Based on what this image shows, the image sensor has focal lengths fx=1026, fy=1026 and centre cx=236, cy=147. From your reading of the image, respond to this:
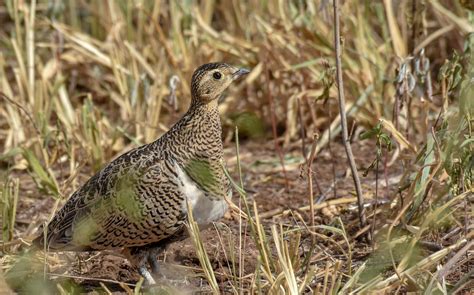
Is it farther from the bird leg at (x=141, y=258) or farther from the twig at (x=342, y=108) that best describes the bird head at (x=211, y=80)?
the bird leg at (x=141, y=258)

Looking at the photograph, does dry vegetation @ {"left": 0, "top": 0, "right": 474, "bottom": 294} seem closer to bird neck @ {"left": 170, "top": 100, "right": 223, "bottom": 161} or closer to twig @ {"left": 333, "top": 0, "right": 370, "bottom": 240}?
twig @ {"left": 333, "top": 0, "right": 370, "bottom": 240}

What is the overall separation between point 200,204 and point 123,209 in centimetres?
34

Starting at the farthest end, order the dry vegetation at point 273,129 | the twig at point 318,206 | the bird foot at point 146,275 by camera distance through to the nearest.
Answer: the twig at point 318,206 < the bird foot at point 146,275 < the dry vegetation at point 273,129

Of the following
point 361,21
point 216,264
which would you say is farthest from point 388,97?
point 216,264

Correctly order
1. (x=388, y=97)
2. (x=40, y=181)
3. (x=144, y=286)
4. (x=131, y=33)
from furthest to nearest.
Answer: (x=131, y=33) → (x=388, y=97) → (x=40, y=181) → (x=144, y=286)

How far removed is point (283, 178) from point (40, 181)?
134 cm

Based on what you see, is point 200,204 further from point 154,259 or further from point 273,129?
point 273,129

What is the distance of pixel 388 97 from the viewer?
20.1 ft

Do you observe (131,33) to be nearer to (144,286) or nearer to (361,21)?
(361,21)

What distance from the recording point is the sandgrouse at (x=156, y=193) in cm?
410

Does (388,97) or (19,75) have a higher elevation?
(19,75)

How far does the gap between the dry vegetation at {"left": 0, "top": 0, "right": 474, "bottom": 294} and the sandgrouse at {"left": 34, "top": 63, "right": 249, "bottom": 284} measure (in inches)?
5.8

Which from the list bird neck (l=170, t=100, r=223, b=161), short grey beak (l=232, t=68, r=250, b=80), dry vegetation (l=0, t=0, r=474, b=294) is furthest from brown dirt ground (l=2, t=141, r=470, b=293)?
short grey beak (l=232, t=68, r=250, b=80)

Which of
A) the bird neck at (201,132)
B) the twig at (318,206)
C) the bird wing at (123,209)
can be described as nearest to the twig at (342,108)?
the twig at (318,206)
